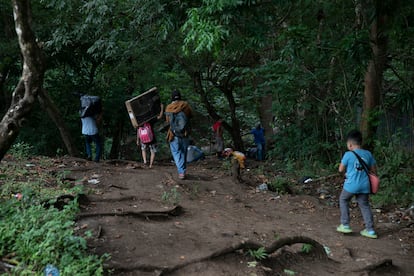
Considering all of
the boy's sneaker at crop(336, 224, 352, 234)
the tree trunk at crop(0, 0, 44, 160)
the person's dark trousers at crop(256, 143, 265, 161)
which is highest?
the tree trunk at crop(0, 0, 44, 160)

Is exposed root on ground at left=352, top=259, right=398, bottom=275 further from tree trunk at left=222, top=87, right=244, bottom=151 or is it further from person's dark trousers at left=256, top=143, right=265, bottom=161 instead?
tree trunk at left=222, top=87, right=244, bottom=151

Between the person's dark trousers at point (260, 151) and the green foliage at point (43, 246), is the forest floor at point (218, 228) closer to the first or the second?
the green foliage at point (43, 246)

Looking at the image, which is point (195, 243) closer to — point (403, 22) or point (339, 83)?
point (403, 22)

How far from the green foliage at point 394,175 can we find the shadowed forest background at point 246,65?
1.1 inches

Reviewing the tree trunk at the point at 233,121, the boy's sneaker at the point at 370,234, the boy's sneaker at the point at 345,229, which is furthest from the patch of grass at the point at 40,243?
the tree trunk at the point at 233,121

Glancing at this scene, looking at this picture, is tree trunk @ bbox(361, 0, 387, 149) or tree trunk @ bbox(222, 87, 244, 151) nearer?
tree trunk @ bbox(361, 0, 387, 149)

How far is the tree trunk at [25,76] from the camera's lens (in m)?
4.45

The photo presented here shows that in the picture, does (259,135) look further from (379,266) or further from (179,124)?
(379,266)

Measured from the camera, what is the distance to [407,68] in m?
10.1

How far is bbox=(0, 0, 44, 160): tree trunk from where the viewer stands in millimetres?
4449

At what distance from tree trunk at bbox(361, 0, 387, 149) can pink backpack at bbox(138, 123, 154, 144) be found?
492cm

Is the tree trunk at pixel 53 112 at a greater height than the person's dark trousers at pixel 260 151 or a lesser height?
greater

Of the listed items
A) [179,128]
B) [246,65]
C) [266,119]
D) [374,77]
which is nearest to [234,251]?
[179,128]

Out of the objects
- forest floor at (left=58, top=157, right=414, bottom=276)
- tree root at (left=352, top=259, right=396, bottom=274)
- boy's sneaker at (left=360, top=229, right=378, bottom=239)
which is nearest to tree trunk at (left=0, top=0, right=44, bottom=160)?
forest floor at (left=58, top=157, right=414, bottom=276)
